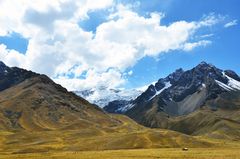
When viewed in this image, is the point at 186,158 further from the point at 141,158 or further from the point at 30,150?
the point at 30,150

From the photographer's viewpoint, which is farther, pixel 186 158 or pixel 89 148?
pixel 89 148

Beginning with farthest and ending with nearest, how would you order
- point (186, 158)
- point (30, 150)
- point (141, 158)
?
1. point (30, 150)
2. point (141, 158)
3. point (186, 158)

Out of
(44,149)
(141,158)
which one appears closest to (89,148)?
(44,149)

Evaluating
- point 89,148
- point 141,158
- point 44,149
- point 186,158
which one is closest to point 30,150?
point 44,149

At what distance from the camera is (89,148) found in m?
199

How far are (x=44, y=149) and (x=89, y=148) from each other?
67.1ft

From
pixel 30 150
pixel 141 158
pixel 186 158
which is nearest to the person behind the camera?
pixel 186 158

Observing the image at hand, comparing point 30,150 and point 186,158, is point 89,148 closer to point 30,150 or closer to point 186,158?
point 30,150

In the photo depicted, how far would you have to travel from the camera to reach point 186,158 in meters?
88.2

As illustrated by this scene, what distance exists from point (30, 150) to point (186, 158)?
11701 centimetres

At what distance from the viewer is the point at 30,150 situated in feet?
629

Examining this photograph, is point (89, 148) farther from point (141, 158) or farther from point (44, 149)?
point (141, 158)

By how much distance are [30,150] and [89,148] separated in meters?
26.3

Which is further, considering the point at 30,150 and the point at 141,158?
the point at 30,150
